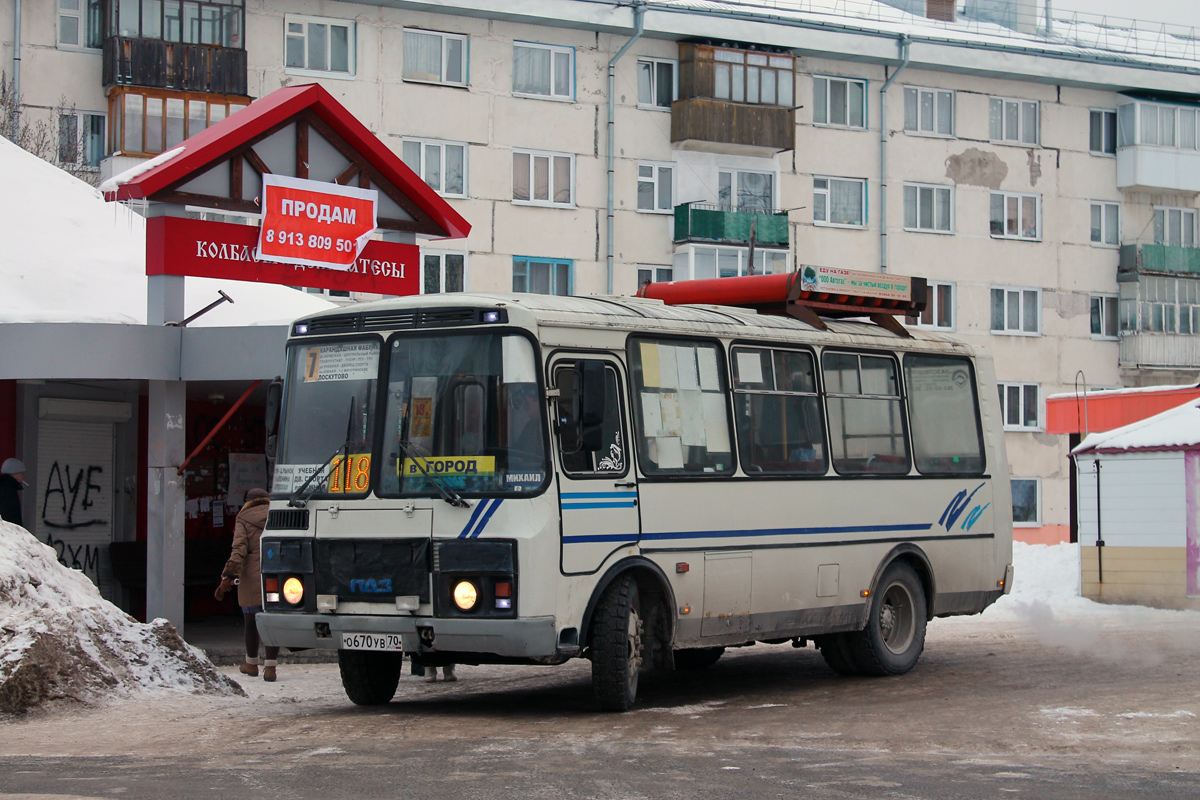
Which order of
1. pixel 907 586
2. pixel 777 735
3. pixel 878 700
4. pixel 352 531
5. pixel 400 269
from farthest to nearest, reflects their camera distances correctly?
1. pixel 400 269
2. pixel 907 586
3. pixel 878 700
4. pixel 352 531
5. pixel 777 735

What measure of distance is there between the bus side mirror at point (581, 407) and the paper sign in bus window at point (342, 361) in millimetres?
1349

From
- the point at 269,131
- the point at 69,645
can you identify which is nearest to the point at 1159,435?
the point at 269,131

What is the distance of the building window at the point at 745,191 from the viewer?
43.1m

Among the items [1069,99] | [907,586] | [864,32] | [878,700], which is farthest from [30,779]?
[1069,99]

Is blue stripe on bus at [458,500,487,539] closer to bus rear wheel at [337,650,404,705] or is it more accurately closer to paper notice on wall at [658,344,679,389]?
bus rear wheel at [337,650,404,705]

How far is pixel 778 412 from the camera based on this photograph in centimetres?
1329

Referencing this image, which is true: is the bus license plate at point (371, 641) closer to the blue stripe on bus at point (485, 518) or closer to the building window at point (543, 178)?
the blue stripe on bus at point (485, 518)

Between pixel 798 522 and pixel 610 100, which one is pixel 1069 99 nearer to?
pixel 610 100

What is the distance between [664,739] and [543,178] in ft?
104

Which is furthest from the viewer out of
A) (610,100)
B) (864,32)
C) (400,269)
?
(864,32)

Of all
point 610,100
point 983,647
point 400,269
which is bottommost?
point 983,647

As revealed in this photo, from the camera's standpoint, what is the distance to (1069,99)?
47688mm

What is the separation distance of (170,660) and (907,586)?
6392mm

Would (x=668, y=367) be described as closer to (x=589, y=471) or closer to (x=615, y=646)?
(x=589, y=471)
